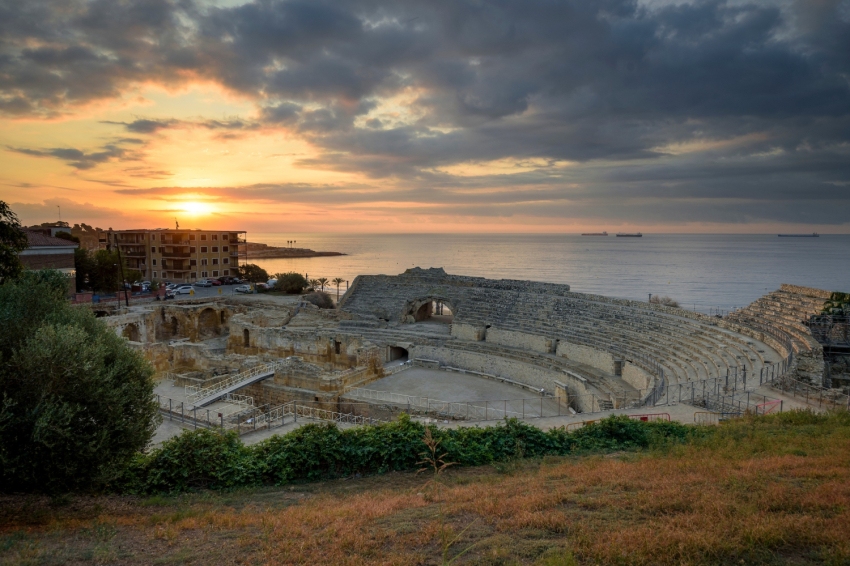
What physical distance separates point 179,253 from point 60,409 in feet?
201

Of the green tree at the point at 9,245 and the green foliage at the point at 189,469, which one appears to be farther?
the green tree at the point at 9,245

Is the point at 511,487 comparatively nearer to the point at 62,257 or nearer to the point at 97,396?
the point at 97,396

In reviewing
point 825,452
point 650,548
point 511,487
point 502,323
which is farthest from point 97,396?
point 502,323

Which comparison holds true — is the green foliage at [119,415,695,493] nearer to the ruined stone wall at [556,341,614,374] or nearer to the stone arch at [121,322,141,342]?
the ruined stone wall at [556,341,614,374]

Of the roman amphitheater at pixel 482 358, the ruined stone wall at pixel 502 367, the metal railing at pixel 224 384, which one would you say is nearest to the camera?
the roman amphitheater at pixel 482 358

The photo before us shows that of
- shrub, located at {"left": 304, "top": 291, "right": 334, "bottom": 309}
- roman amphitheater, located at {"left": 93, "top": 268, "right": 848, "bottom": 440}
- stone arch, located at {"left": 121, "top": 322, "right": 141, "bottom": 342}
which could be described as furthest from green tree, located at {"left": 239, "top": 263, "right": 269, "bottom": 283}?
stone arch, located at {"left": 121, "top": 322, "right": 141, "bottom": 342}

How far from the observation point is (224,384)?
24906 mm

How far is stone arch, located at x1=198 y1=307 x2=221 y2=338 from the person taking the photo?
136ft

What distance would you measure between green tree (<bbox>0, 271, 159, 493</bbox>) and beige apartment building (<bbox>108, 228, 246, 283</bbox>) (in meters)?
57.2

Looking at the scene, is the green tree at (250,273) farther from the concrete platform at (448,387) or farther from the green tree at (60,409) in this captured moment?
the green tree at (60,409)

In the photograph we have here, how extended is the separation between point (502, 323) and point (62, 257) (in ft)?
114

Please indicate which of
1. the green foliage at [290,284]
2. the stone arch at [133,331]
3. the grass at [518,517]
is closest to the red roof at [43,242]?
the stone arch at [133,331]

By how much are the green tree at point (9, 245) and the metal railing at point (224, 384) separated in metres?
9.11

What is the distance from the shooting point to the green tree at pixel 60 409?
9625mm
